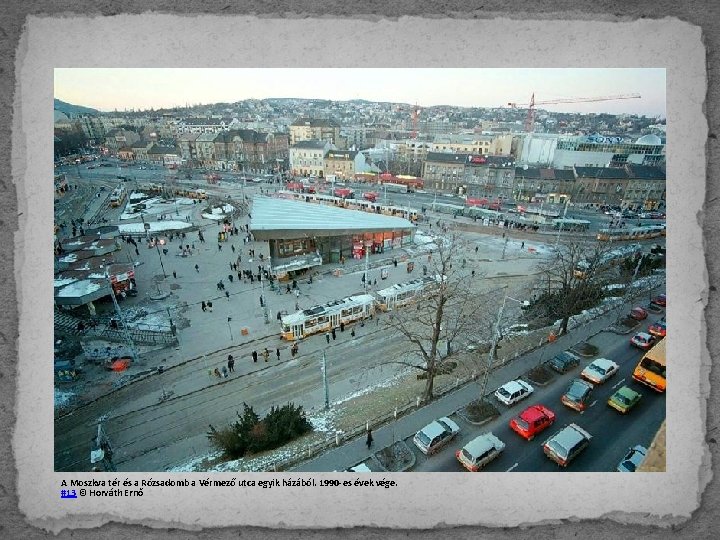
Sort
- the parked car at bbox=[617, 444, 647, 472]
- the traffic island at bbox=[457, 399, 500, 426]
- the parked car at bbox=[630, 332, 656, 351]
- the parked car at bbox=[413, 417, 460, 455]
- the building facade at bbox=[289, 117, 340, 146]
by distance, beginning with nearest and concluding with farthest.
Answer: the parked car at bbox=[617, 444, 647, 472] < the parked car at bbox=[413, 417, 460, 455] < the traffic island at bbox=[457, 399, 500, 426] < the parked car at bbox=[630, 332, 656, 351] < the building facade at bbox=[289, 117, 340, 146]

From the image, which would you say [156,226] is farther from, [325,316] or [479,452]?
[479,452]

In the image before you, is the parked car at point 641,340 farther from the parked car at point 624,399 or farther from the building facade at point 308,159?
the building facade at point 308,159

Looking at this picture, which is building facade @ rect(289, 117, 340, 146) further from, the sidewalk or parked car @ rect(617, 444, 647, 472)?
parked car @ rect(617, 444, 647, 472)

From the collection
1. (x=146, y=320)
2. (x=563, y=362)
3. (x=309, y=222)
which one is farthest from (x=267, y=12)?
(x=309, y=222)

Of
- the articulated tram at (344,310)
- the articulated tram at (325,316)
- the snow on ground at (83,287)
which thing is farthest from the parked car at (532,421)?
the snow on ground at (83,287)

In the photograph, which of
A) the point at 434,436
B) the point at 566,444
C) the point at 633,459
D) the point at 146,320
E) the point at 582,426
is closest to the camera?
the point at 633,459

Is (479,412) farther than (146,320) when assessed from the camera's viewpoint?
No

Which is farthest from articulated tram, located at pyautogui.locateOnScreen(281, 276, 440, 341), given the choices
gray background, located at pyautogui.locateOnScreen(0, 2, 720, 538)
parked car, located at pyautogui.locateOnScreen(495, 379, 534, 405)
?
gray background, located at pyautogui.locateOnScreen(0, 2, 720, 538)
